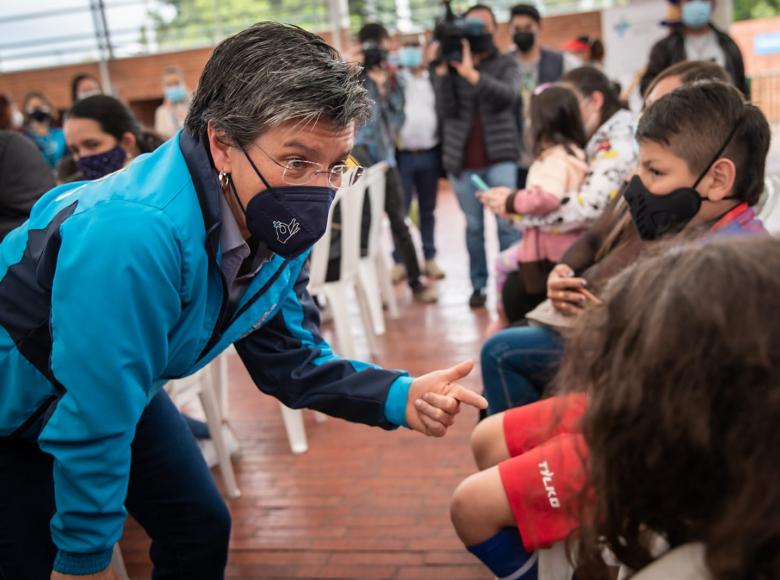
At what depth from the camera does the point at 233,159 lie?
131 cm

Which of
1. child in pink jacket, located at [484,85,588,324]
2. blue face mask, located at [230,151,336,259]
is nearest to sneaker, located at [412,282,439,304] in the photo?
child in pink jacket, located at [484,85,588,324]

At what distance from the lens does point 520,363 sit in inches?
85.1

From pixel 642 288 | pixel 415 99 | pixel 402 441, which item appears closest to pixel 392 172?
pixel 415 99

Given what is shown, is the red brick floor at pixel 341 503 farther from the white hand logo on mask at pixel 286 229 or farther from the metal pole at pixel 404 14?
the metal pole at pixel 404 14

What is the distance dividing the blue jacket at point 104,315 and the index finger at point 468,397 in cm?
41

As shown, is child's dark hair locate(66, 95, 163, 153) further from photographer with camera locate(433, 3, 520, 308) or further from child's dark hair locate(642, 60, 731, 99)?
photographer with camera locate(433, 3, 520, 308)

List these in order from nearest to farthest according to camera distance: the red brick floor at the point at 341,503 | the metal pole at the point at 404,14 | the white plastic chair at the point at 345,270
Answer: the red brick floor at the point at 341,503, the white plastic chair at the point at 345,270, the metal pole at the point at 404,14

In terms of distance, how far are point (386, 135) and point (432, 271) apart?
1081 millimetres

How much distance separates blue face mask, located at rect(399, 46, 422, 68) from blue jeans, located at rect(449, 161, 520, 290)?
3.63 feet

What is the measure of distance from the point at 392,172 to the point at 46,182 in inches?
117

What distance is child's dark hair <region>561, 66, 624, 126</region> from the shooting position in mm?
3039

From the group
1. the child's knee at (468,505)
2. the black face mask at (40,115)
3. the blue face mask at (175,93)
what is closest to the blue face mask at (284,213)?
the child's knee at (468,505)

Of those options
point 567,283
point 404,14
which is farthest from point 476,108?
point 404,14

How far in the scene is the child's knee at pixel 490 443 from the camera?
1.80m
